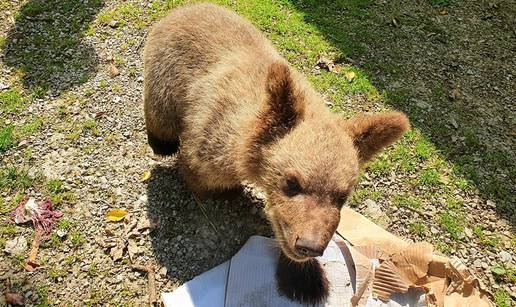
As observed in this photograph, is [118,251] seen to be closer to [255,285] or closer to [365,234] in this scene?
[255,285]

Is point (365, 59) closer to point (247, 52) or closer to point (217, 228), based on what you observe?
point (247, 52)

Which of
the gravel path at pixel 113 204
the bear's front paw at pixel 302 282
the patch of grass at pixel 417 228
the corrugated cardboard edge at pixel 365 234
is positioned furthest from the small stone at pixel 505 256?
the bear's front paw at pixel 302 282

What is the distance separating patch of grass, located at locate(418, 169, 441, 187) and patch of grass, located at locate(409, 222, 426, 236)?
22.7 inches

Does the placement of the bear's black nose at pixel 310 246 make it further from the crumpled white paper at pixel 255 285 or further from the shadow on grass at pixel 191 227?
the shadow on grass at pixel 191 227

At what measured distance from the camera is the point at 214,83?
4230mm

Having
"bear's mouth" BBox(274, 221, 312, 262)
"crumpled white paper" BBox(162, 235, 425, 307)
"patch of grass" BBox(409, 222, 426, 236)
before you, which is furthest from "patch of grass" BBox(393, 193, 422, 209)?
"bear's mouth" BBox(274, 221, 312, 262)

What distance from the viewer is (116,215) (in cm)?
477

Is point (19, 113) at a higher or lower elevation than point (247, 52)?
lower

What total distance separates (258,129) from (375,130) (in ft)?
3.02

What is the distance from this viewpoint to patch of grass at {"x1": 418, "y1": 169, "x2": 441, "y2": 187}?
17.6 ft

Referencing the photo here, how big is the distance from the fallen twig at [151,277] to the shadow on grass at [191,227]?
0.12 metres

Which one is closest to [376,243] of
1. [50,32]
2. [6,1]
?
[50,32]

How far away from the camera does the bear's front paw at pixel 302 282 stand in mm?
4078

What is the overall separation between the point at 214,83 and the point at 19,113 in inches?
112
